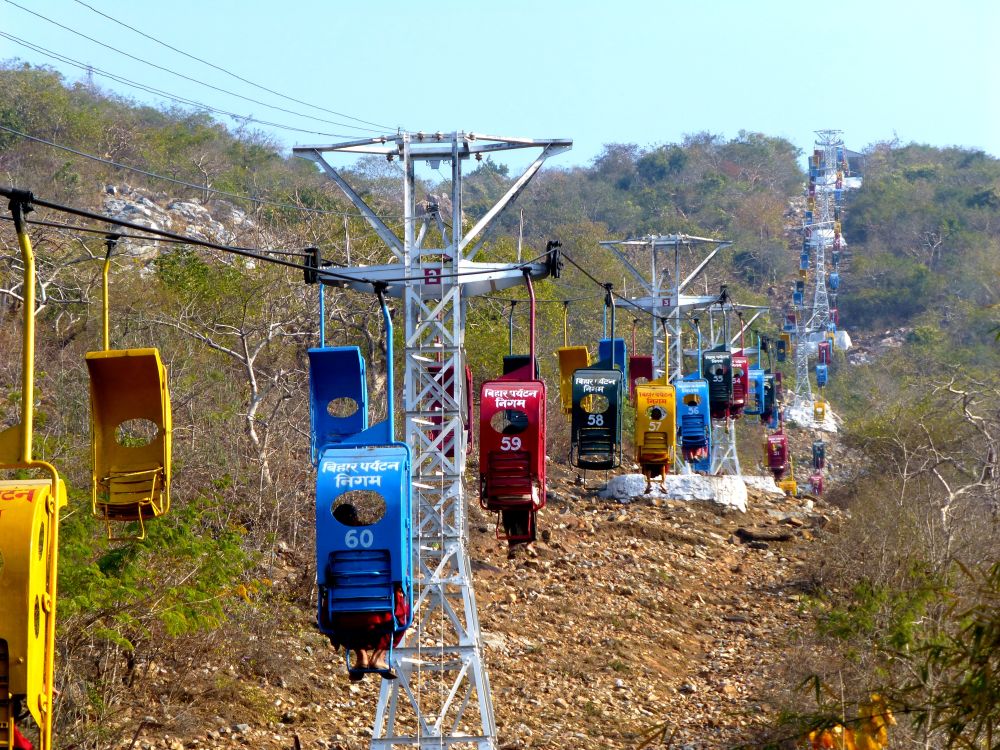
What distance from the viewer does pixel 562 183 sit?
319 ft

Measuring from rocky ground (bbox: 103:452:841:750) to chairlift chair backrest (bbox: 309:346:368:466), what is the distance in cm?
359

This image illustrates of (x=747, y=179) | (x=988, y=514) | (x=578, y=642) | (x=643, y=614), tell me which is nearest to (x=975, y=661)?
(x=578, y=642)

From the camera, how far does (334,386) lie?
13.0 metres

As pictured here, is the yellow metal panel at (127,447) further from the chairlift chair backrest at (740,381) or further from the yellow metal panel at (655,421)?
the chairlift chair backrest at (740,381)

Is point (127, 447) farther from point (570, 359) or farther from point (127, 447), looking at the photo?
point (570, 359)

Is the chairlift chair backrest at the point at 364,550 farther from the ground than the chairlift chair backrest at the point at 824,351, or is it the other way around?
the chairlift chair backrest at the point at 824,351

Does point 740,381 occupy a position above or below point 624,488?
above

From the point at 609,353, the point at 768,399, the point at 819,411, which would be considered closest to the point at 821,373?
the point at 819,411

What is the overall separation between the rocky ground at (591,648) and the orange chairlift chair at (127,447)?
155 inches

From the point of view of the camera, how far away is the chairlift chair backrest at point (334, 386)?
41.9 ft

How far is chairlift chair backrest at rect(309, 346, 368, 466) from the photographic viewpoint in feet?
41.9

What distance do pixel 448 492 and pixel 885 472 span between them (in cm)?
2814

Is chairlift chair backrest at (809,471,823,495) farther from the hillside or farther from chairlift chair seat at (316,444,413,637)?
chairlift chair seat at (316,444,413,637)

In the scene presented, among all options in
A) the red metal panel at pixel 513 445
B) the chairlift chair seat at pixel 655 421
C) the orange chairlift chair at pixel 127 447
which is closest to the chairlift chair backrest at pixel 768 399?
the chairlift chair seat at pixel 655 421
